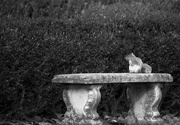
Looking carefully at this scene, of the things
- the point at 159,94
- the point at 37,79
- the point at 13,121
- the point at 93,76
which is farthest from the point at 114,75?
the point at 13,121

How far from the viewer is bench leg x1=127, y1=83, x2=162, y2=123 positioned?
696 cm

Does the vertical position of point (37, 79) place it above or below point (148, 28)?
below

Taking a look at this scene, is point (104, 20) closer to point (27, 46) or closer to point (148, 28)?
point (148, 28)

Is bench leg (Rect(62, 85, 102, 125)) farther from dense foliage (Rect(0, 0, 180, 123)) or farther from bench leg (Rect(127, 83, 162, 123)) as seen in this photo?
bench leg (Rect(127, 83, 162, 123))

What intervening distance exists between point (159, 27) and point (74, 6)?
130 inches

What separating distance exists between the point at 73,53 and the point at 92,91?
139 centimetres

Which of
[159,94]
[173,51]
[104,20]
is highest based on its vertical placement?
[104,20]

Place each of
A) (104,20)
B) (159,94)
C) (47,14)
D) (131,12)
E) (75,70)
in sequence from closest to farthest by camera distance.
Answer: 1. (159,94)
2. (75,70)
3. (104,20)
4. (131,12)
5. (47,14)

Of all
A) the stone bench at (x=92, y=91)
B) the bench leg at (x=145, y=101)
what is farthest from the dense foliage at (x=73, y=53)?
the stone bench at (x=92, y=91)

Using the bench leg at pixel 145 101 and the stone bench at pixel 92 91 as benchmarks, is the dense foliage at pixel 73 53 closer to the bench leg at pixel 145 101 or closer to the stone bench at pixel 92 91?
the bench leg at pixel 145 101

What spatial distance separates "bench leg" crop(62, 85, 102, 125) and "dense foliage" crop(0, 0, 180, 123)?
82 cm

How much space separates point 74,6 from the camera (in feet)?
37.7

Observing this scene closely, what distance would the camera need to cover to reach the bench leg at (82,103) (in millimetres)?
6297

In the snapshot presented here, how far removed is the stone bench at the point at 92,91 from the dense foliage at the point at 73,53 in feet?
2.68
